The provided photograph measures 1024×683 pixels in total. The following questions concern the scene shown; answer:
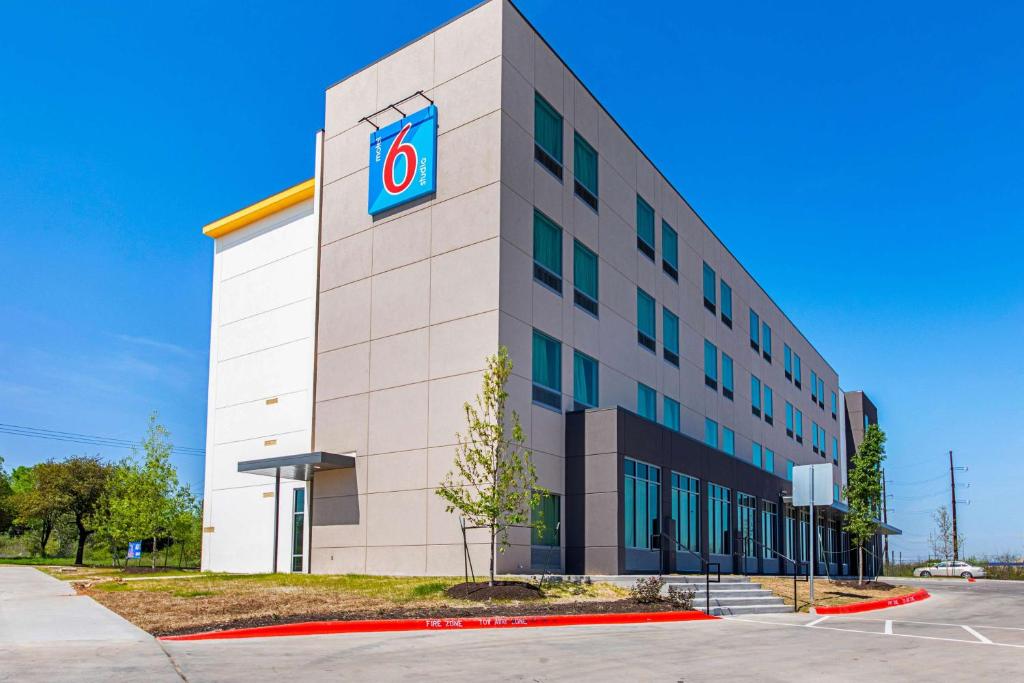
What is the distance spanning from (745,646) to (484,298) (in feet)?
44.6

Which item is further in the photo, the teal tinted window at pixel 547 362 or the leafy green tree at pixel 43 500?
the leafy green tree at pixel 43 500

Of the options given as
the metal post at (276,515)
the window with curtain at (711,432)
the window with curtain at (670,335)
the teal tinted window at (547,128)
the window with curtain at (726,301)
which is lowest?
the metal post at (276,515)

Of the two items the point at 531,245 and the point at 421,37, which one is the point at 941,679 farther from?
the point at 421,37

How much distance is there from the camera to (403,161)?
29.4 metres

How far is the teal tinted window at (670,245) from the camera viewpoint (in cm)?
3797

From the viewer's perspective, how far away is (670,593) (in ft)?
70.2

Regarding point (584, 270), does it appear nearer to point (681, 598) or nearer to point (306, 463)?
point (306, 463)

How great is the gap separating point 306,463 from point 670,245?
58.0 ft

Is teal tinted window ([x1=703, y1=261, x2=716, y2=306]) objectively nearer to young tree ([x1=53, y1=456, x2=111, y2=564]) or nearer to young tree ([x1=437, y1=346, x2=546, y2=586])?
young tree ([x1=437, y1=346, x2=546, y2=586])

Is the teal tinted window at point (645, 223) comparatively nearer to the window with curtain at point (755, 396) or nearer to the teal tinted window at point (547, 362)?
the teal tinted window at point (547, 362)

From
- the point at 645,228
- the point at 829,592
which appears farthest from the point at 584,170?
the point at 829,592

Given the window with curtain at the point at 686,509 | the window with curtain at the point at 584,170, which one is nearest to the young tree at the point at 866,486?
the window with curtain at the point at 686,509

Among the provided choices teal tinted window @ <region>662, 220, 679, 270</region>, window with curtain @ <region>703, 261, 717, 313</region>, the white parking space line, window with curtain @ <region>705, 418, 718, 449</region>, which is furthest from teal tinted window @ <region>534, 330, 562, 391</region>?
window with curtain @ <region>703, 261, 717, 313</region>

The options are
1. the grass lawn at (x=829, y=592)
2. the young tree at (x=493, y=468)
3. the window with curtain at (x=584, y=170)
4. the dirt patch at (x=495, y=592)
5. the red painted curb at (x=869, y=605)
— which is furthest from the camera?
the window with curtain at (x=584, y=170)
